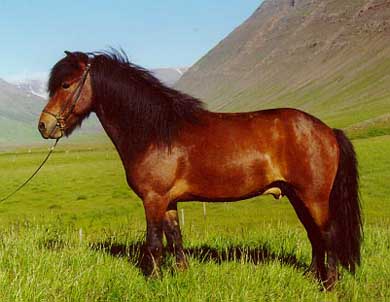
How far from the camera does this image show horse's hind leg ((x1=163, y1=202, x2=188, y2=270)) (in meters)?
7.73

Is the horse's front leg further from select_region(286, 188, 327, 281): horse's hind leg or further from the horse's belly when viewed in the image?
select_region(286, 188, 327, 281): horse's hind leg

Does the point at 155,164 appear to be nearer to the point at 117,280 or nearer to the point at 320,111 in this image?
the point at 117,280

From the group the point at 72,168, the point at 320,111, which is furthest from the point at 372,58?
the point at 72,168

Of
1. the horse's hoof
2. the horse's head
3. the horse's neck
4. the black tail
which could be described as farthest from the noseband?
the horse's hoof

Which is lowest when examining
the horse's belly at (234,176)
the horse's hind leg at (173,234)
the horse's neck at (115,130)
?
the horse's hind leg at (173,234)

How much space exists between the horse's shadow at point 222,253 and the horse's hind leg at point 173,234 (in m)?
0.26

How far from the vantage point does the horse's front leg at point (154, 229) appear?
23.8 ft

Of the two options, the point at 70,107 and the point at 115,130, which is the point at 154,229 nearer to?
the point at 115,130

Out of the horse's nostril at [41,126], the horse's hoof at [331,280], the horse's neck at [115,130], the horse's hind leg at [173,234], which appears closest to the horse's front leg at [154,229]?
the horse's hind leg at [173,234]

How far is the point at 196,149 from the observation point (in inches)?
298

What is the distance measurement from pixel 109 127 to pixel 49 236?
2.80m

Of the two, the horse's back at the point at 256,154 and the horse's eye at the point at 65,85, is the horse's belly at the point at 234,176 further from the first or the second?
the horse's eye at the point at 65,85

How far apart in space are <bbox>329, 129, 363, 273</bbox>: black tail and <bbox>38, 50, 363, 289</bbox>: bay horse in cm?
2

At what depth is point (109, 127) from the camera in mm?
7789
